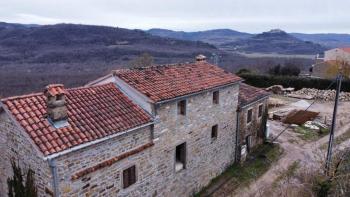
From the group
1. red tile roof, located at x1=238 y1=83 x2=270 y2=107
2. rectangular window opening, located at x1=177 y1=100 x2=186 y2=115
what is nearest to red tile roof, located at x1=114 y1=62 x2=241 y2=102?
rectangular window opening, located at x1=177 y1=100 x2=186 y2=115

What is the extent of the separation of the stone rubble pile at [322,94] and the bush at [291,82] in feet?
4.46

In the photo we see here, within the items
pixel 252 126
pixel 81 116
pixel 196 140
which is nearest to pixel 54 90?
pixel 81 116

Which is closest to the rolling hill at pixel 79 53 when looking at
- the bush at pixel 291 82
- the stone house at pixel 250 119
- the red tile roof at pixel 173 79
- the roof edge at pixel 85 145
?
the bush at pixel 291 82

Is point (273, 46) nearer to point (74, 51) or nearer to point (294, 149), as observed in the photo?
point (74, 51)

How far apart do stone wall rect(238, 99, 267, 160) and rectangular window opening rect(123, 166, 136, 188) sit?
9.71 m

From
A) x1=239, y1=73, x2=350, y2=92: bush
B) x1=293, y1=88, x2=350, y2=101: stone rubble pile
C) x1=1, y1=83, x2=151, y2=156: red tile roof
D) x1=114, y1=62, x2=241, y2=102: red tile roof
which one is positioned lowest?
x1=293, y1=88, x2=350, y2=101: stone rubble pile

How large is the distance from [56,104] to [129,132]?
2.96 meters

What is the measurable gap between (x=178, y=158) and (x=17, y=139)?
7863 millimetres

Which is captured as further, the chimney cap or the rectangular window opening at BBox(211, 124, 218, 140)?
the rectangular window opening at BBox(211, 124, 218, 140)

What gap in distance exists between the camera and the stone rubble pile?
A: 40447 millimetres

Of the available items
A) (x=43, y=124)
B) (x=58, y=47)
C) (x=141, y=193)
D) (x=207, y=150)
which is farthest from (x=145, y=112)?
(x=58, y=47)

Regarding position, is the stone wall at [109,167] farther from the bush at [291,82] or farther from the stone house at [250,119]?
the bush at [291,82]

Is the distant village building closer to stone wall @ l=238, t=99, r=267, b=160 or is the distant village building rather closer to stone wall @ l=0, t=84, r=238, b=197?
stone wall @ l=238, t=99, r=267, b=160

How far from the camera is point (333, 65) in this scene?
171 ft
